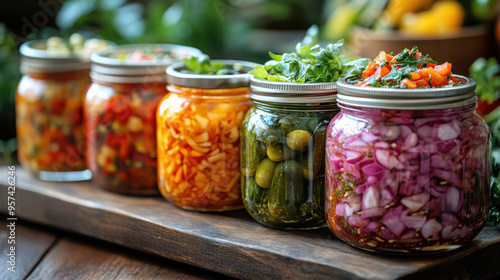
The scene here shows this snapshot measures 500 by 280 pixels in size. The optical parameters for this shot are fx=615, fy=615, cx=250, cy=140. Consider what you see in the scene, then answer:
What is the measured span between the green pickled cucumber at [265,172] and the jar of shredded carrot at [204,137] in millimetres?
135

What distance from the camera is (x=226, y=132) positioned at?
4.22 ft

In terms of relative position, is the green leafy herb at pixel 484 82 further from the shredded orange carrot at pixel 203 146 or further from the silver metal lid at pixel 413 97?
the shredded orange carrot at pixel 203 146

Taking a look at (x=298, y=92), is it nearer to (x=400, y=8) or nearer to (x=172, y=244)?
(x=172, y=244)

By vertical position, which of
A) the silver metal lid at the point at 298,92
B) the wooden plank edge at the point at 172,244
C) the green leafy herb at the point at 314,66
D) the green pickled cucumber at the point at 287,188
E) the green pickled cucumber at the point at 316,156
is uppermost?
the green leafy herb at the point at 314,66

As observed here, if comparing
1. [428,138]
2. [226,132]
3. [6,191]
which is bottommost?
[6,191]

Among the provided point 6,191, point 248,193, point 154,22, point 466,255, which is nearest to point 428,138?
point 466,255

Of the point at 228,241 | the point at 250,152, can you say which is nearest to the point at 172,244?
the point at 228,241

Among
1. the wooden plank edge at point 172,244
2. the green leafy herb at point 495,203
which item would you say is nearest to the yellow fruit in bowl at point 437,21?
the green leafy herb at point 495,203

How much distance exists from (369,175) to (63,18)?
5.49 ft

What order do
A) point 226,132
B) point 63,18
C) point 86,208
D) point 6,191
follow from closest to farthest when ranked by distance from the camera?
1. point 226,132
2. point 86,208
3. point 6,191
4. point 63,18

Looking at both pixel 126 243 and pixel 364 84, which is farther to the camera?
pixel 126 243

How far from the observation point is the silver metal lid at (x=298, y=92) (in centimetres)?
113

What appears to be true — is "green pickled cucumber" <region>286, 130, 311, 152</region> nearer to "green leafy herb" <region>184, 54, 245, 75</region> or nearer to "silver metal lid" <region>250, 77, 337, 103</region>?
"silver metal lid" <region>250, 77, 337, 103</region>

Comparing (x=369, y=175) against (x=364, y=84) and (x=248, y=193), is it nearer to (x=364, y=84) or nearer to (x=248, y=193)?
(x=364, y=84)
